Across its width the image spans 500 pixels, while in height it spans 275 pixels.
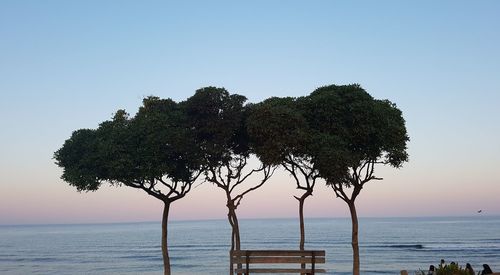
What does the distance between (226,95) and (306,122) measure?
5.25 metres

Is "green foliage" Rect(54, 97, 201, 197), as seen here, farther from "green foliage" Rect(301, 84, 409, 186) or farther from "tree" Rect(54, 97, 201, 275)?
"green foliage" Rect(301, 84, 409, 186)

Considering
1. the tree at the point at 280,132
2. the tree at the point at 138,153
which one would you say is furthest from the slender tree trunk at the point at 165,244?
the tree at the point at 280,132

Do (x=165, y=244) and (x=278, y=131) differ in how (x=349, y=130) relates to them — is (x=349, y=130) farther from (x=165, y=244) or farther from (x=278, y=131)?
(x=165, y=244)

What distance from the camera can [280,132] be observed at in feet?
102

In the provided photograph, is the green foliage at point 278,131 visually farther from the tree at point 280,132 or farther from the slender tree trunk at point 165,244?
the slender tree trunk at point 165,244

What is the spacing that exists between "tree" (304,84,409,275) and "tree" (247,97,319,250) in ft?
2.47

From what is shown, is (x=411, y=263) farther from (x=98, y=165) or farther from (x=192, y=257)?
(x=98, y=165)

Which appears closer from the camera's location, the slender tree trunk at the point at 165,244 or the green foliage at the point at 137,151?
the green foliage at the point at 137,151

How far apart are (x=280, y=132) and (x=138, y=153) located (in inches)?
333

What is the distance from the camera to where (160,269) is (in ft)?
270

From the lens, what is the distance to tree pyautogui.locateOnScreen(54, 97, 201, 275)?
34.0m

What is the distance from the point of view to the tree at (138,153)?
33969mm

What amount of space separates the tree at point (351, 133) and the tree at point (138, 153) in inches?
293

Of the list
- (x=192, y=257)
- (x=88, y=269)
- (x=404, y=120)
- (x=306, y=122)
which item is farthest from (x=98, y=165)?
(x=192, y=257)
